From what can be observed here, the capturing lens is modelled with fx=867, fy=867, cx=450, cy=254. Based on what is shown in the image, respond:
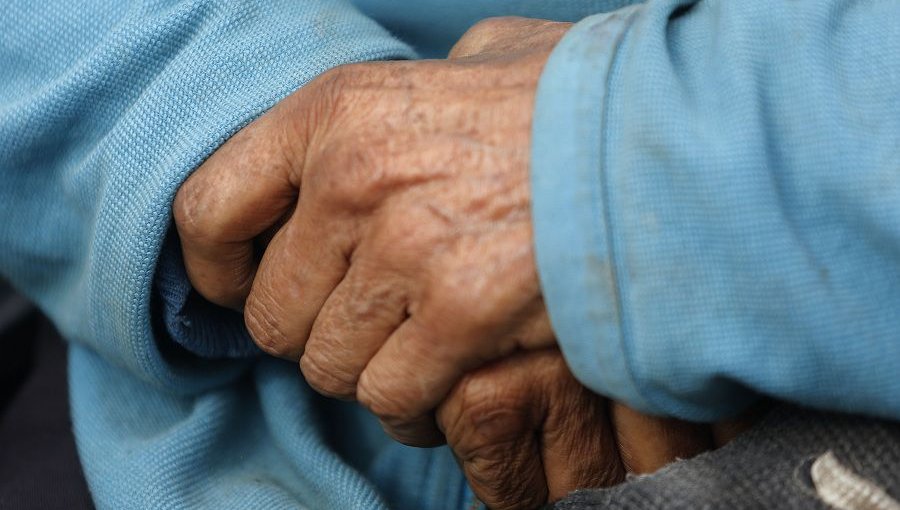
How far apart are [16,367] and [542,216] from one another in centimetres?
89

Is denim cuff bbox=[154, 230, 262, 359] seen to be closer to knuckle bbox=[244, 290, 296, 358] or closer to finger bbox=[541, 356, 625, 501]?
knuckle bbox=[244, 290, 296, 358]

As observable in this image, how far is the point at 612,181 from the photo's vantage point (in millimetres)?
544

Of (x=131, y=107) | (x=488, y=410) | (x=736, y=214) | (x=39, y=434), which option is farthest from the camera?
(x=39, y=434)

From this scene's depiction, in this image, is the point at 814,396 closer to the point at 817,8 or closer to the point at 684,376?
the point at 684,376

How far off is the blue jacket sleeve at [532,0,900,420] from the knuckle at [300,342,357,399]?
0.20 meters

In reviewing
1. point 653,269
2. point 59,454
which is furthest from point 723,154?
point 59,454

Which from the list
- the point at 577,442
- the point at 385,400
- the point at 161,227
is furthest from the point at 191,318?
the point at 577,442

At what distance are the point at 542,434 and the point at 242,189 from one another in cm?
30

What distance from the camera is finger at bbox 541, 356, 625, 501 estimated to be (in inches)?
25.4

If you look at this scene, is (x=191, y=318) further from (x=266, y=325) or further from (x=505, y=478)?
(x=505, y=478)

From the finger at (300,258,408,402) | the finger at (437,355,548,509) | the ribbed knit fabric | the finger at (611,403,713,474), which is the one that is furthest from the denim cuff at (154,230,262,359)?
the finger at (611,403,713,474)

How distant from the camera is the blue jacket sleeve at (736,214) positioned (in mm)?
519

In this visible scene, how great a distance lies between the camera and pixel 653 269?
21.1 inches

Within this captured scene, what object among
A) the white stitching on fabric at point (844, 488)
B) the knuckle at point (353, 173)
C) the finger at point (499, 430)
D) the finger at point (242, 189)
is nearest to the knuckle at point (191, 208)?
the finger at point (242, 189)
